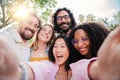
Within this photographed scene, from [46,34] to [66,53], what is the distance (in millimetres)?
797

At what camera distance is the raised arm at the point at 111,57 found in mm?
700

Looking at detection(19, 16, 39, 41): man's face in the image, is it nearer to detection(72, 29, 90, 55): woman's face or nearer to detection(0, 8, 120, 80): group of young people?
detection(0, 8, 120, 80): group of young people

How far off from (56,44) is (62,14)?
3.57ft

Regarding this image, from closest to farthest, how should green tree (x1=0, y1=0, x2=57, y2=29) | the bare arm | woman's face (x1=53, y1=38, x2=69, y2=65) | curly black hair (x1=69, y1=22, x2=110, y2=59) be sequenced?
the bare arm, curly black hair (x1=69, y1=22, x2=110, y2=59), woman's face (x1=53, y1=38, x2=69, y2=65), green tree (x1=0, y1=0, x2=57, y2=29)

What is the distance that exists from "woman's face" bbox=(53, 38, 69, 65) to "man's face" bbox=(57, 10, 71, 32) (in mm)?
776

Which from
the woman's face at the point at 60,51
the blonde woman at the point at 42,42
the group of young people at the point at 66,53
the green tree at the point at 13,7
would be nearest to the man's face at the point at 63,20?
the group of young people at the point at 66,53

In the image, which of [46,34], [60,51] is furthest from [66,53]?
[46,34]

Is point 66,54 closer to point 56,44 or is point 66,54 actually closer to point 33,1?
point 56,44

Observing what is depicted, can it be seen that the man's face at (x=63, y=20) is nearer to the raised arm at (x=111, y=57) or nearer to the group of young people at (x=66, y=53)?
the group of young people at (x=66, y=53)

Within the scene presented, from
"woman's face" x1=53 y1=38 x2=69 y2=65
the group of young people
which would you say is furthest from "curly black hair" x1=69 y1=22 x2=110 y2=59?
"woman's face" x1=53 y1=38 x2=69 y2=65

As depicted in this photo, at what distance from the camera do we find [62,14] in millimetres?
3113

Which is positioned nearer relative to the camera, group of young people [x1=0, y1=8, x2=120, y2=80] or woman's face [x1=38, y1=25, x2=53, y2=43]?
group of young people [x1=0, y1=8, x2=120, y2=80]

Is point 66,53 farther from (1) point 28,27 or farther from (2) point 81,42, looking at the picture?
(1) point 28,27

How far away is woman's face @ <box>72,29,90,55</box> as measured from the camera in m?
1.80
